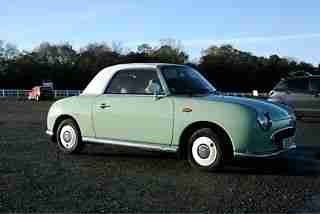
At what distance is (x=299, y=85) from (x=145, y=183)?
11454 millimetres

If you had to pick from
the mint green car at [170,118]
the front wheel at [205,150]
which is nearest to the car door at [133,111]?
the mint green car at [170,118]

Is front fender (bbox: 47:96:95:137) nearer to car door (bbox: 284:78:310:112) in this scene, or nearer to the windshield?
the windshield

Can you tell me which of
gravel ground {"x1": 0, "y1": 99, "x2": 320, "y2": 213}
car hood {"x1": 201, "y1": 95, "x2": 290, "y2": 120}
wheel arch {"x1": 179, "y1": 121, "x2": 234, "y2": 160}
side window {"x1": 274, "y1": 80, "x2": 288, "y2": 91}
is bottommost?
gravel ground {"x1": 0, "y1": 99, "x2": 320, "y2": 213}

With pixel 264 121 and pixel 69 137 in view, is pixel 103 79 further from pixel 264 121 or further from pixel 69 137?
pixel 264 121

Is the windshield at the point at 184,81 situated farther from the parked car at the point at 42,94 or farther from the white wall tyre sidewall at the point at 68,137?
the parked car at the point at 42,94

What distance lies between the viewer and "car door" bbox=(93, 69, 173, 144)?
7285mm

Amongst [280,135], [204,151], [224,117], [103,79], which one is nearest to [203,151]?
[204,151]

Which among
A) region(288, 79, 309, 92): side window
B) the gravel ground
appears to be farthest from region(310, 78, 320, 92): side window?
the gravel ground

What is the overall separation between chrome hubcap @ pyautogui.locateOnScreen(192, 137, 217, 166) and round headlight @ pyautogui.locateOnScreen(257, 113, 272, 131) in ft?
2.45

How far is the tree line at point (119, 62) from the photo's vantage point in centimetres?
6856

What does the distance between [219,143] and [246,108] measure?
0.64 m

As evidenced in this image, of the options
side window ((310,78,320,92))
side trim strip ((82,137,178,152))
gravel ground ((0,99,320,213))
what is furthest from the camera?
side window ((310,78,320,92))

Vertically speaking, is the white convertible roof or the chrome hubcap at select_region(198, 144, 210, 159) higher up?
the white convertible roof

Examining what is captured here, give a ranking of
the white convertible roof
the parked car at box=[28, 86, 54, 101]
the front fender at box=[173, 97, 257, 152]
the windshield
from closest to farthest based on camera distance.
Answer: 1. the front fender at box=[173, 97, 257, 152]
2. the windshield
3. the white convertible roof
4. the parked car at box=[28, 86, 54, 101]
